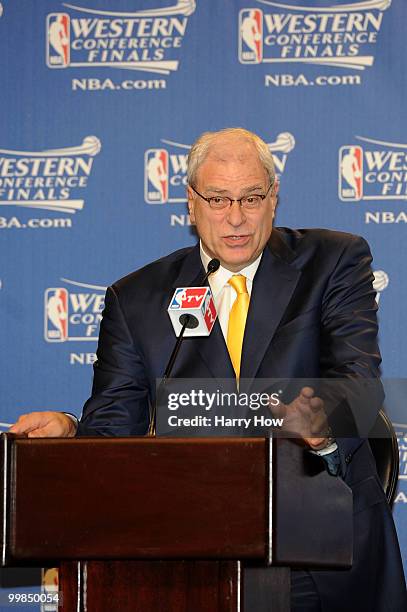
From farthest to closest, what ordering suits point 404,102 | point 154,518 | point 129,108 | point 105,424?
point 129,108 < point 404,102 < point 105,424 < point 154,518

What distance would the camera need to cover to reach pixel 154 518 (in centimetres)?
200

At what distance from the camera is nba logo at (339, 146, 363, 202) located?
13.4ft

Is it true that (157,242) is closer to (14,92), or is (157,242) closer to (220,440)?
(14,92)

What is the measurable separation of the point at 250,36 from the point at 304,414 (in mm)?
2477

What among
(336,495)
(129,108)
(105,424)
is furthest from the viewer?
(129,108)

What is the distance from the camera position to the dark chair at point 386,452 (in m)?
2.87

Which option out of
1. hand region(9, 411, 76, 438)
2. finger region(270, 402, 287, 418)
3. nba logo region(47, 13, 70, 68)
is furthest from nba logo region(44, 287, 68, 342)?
finger region(270, 402, 287, 418)

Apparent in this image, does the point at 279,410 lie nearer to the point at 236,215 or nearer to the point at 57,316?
the point at 236,215

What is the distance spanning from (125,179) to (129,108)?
0.97ft

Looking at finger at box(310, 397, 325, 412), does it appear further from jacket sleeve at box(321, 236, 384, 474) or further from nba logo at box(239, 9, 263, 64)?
nba logo at box(239, 9, 263, 64)

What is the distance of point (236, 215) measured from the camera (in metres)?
3.11

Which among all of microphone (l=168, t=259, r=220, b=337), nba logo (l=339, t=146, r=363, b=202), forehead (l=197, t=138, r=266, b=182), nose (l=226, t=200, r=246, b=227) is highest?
nba logo (l=339, t=146, r=363, b=202)

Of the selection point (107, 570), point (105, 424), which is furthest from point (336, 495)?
point (105, 424)

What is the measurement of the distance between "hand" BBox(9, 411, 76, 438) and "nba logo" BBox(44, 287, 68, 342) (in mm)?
1659
